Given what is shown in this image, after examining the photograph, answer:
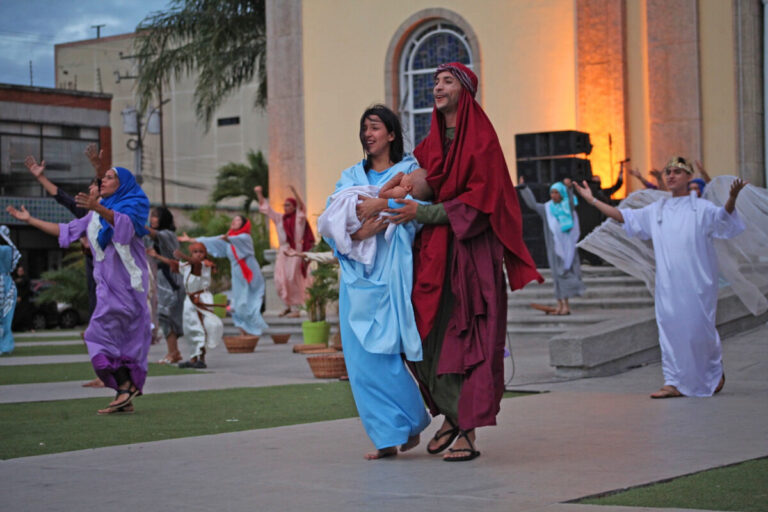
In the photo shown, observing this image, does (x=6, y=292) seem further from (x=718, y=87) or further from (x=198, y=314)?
(x=718, y=87)

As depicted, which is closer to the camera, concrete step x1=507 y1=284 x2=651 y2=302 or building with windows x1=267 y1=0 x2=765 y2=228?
concrete step x1=507 y1=284 x2=651 y2=302

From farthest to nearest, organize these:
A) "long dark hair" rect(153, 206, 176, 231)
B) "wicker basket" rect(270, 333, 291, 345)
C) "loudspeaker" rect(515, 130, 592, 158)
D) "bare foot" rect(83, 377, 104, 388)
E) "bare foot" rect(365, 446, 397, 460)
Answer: "loudspeaker" rect(515, 130, 592, 158), "wicker basket" rect(270, 333, 291, 345), "long dark hair" rect(153, 206, 176, 231), "bare foot" rect(83, 377, 104, 388), "bare foot" rect(365, 446, 397, 460)

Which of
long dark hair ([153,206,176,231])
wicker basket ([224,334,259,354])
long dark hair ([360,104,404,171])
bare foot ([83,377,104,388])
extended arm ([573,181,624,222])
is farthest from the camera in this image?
wicker basket ([224,334,259,354])

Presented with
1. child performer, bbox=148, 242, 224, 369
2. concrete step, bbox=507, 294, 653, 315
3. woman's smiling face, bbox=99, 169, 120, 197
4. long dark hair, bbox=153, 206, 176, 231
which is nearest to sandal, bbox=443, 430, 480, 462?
woman's smiling face, bbox=99, 169, 120, 197

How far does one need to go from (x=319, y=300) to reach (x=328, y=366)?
4400 millimetres

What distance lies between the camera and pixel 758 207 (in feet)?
35.2

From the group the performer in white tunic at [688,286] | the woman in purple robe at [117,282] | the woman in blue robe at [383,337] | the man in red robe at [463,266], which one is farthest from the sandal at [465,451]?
the woman in purple robe at [117,282]

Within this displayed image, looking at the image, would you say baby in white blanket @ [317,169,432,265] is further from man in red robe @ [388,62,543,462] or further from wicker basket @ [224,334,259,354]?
wicker basket @ [224,334,259,354]

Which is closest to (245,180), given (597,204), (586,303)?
(586,303)

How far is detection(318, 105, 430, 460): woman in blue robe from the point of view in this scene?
6039 mm

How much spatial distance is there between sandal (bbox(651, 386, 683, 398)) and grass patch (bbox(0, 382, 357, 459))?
240cm

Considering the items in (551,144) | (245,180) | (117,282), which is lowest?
(117,282)

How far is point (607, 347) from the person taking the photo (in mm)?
10812

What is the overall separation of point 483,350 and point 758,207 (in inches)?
222
